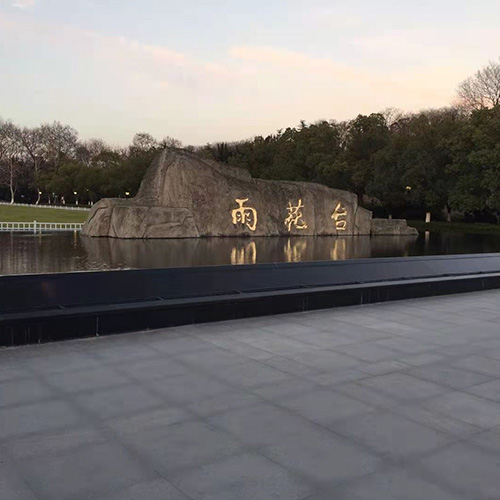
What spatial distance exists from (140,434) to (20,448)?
606 millimetres

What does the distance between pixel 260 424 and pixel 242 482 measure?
700 millimetres

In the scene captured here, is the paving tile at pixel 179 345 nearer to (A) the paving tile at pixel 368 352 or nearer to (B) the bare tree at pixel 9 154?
(A) the paving tile at pixel 368 352

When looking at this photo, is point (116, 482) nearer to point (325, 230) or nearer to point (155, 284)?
point (155, 284)

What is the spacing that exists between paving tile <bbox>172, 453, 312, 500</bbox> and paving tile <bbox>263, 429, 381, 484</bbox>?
0.09 m

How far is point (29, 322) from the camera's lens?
4.88 meters

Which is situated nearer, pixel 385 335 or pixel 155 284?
pixel 385 335

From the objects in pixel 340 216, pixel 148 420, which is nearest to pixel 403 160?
pixel 340 216

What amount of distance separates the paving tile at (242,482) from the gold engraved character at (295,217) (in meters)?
25.7

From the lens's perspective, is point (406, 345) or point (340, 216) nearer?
point (406, 345)

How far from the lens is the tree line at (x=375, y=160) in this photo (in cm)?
3528

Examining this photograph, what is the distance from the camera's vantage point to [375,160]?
41.1 metres

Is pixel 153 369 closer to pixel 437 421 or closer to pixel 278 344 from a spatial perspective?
pixel 278 344

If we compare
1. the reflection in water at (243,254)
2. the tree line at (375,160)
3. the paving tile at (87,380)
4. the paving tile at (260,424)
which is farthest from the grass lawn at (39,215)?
the paving tile at (260,424)

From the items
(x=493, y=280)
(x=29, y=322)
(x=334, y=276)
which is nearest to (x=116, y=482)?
(x=29, y=322)
